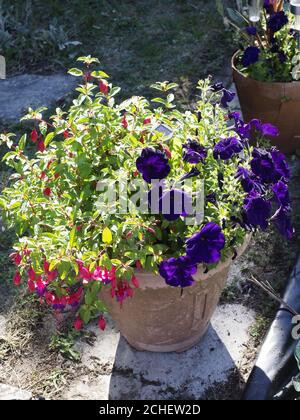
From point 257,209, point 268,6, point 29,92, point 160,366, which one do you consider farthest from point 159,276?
point 29,92

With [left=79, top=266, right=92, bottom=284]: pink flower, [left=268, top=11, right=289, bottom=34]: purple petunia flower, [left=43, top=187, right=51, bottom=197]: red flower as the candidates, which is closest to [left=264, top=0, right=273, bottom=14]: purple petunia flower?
[left=268, top=11, right=289, bottom=34]: purple petunia flower

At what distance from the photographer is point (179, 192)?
1.91m

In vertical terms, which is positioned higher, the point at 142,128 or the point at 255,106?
the point at 142,128

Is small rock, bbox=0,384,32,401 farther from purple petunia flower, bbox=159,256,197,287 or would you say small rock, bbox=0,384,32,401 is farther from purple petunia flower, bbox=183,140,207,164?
purple petunia flower, bbox=183,140,207,164

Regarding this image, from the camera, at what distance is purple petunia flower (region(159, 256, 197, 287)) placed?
1927mm

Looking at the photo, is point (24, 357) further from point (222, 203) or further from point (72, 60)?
point (72, 60)

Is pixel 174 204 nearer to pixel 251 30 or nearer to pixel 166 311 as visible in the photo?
pixel 166 311

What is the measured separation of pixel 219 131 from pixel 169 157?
21cm

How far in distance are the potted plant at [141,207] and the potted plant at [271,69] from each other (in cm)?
107

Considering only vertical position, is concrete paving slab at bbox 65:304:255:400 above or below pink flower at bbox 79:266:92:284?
below

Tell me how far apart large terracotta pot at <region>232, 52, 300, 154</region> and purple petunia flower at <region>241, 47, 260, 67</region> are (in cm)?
12

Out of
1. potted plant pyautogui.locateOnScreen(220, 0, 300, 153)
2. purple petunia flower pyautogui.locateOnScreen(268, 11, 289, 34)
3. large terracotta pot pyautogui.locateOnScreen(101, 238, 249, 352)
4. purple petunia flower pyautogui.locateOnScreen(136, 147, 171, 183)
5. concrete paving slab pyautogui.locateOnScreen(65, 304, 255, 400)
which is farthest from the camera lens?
potted plant pyautogui.locateOnScreen(220, 0, 300, 153)

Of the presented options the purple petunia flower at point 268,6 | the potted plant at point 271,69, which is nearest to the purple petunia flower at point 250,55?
the potted plant at point 271,69

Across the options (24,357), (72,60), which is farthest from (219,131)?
(72,60)
